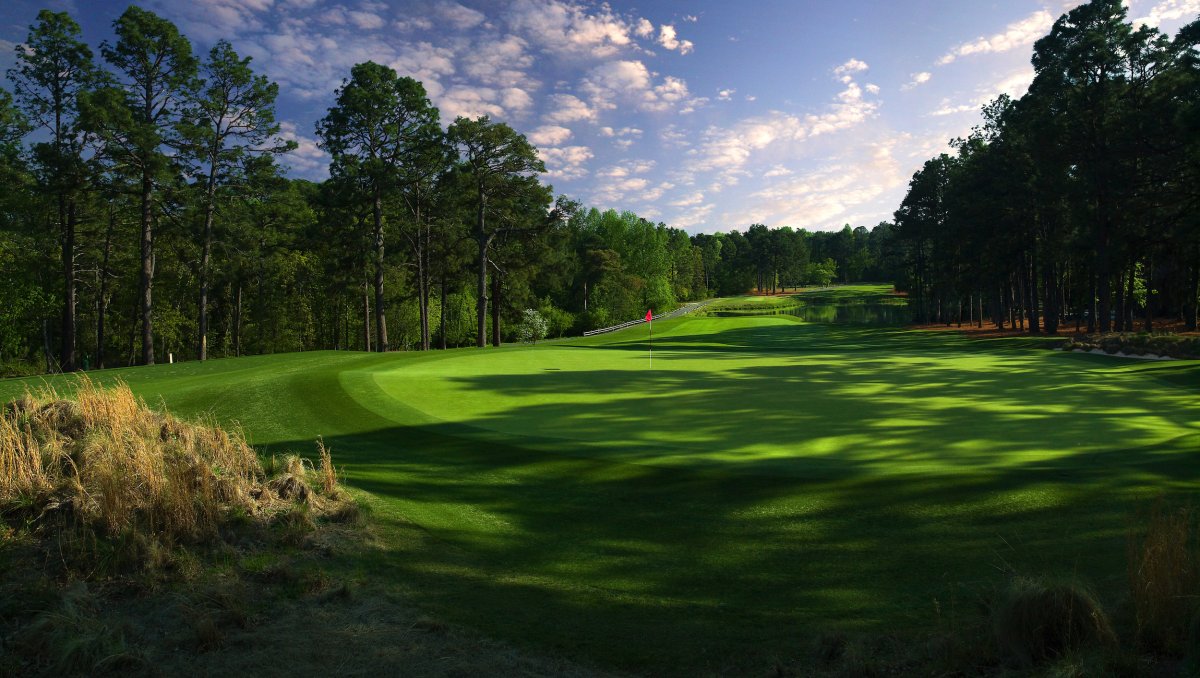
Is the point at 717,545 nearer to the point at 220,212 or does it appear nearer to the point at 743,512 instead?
the point at 743,512

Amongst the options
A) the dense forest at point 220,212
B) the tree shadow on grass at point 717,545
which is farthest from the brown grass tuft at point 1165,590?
the dense forest at point 220,212

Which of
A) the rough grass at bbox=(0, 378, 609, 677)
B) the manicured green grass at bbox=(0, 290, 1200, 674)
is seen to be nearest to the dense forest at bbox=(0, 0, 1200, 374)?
the manicured green grass at bbox=(0, 290, 1200, 674)

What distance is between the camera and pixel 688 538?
673 cm

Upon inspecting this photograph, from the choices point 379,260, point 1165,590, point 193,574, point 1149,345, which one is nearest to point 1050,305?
point 1149,345

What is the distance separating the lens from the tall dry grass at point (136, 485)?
18.5ft

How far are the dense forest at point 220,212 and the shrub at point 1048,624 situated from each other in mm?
34640

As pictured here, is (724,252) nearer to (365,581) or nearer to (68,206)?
(68,206)

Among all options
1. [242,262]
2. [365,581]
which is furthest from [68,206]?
[365,581]

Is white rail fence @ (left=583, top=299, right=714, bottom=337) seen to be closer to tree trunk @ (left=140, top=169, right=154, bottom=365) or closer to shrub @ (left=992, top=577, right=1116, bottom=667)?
tree trunk @ (left=140, top=169, right=154, bottom=365)

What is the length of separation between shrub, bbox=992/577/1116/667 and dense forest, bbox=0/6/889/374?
34.6m

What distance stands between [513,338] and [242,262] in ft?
133

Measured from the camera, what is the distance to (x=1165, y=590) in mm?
3766

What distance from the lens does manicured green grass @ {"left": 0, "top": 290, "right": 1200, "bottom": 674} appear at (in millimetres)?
5016

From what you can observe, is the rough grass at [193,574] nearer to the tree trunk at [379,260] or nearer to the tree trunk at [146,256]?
the tree trunk at [146,256]
